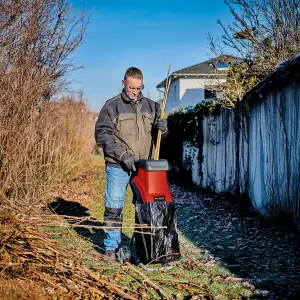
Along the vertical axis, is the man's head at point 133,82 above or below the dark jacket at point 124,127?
above

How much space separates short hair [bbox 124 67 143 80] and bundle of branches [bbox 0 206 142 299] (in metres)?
1.81

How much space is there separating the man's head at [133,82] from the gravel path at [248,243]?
2.03 m

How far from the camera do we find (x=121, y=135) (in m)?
4.50

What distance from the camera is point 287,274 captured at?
4074 mm

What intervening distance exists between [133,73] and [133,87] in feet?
0.47

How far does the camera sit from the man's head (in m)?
4.40

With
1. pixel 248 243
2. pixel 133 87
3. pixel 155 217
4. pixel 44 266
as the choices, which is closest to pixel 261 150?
pixel 248 243

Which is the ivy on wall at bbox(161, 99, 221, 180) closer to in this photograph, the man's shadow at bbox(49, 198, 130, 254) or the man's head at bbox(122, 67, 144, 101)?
the man's shadow at bbox(49, 198, 130, 254)

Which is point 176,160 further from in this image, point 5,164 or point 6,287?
point 6,287

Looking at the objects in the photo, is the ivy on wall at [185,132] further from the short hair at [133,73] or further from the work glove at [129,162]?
the work glove at [129,162]

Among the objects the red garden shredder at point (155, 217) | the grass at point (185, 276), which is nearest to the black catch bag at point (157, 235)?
the red garden shredder at point (155, 217)

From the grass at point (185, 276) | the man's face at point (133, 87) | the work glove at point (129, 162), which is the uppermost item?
the man's face at point (133, 87)

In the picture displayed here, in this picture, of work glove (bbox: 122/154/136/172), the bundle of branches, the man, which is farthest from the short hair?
the bundle of branches

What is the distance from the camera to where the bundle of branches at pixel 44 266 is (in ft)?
11.0
